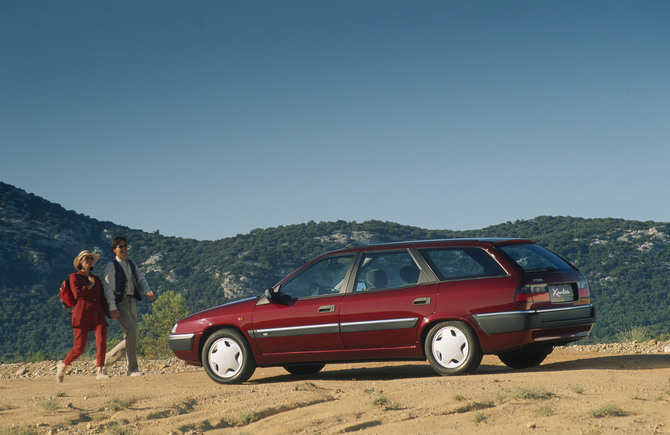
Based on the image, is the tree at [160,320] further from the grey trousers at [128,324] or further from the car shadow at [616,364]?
the car shadow at [616,364]

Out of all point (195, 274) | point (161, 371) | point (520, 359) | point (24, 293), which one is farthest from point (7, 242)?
point (520, 359)

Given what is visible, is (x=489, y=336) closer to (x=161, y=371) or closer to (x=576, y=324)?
(x=576, y=324)

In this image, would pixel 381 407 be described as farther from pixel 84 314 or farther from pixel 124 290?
pixel 124 290

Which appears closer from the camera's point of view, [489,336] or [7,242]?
[489,336]

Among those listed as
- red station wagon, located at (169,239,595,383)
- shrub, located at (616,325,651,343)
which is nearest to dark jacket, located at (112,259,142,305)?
red station wagon, located at (169,239,595,383)

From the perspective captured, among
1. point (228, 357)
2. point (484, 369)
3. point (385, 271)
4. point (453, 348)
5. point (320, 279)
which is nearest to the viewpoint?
point (453, 348)

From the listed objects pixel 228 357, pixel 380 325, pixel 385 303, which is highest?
pixel 385 303

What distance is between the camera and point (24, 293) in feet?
191

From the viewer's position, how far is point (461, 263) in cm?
850

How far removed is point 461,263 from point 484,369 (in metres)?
1.88

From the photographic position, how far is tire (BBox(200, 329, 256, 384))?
9.14 metres

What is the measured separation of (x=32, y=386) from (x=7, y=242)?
191ft

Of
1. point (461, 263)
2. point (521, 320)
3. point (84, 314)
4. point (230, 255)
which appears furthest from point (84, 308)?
point (230, 255)

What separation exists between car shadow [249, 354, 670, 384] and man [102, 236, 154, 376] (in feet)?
6.45
